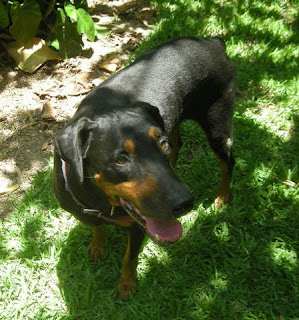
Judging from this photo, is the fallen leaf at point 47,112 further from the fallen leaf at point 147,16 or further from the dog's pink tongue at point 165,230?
the dog's pink tongue at point 165,230

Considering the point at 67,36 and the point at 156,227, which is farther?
the point at 67,36

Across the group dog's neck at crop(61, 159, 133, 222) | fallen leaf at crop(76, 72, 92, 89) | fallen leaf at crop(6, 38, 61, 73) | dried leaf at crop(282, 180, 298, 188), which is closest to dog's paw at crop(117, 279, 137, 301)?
dog's neck at crop(61, 159, 133, 222)

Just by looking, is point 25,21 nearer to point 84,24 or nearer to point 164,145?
point 84,24

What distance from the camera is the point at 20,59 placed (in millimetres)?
5062

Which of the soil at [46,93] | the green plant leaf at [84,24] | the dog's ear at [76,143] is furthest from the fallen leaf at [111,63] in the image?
the dog's ear at [76,143]

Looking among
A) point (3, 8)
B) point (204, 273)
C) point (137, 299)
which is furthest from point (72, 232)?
point (3, 8)

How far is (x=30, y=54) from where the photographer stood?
5.06 meters

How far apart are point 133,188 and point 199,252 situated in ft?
4.89

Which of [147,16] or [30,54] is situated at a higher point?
[147,16]

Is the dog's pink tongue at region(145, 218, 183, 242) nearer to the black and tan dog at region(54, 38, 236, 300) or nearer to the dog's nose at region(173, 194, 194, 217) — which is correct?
the black and tan dog at region(54, 38, 236, 300)

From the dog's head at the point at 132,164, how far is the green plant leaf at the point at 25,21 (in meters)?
2.98

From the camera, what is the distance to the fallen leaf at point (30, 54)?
5051 millimetres

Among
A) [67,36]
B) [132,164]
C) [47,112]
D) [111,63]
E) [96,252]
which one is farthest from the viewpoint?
[111,63]

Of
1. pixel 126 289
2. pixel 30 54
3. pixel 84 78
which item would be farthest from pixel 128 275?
pixel 30 54
